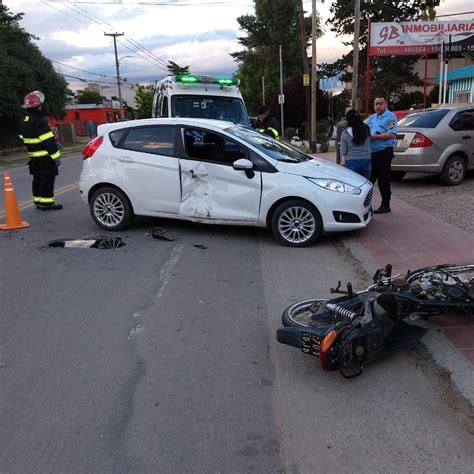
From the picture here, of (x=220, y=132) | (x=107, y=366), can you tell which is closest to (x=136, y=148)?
(x=220, y=132)

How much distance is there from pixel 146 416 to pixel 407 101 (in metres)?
40.4

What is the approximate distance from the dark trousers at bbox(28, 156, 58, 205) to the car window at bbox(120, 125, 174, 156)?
2.81 meters

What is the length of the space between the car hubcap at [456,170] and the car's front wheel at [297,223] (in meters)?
5.38

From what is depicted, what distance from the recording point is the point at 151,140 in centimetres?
789

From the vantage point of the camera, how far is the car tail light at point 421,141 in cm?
1076

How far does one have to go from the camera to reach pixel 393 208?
938cm

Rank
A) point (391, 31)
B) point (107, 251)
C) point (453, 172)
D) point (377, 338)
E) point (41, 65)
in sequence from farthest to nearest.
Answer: point (41, 65) → point (391, 31) → point (453, 172) → point (107, 251) → point (377, 338)

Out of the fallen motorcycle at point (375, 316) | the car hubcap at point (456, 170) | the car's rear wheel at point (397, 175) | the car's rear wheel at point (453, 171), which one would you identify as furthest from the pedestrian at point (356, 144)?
the fallen motorcycle at point (375, 316)

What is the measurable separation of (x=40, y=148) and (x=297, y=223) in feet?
18.2

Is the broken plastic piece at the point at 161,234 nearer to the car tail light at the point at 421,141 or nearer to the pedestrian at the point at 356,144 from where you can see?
the pedestrian at the point at 356,144

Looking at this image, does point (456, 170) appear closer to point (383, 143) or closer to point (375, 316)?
point (383, 143)

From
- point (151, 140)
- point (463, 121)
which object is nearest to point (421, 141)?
point (463, 121)

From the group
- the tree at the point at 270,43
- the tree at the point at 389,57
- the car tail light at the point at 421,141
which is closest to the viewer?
the car tail light at the point at 421,141

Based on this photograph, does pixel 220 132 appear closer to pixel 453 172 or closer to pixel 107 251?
pixel 107 251
